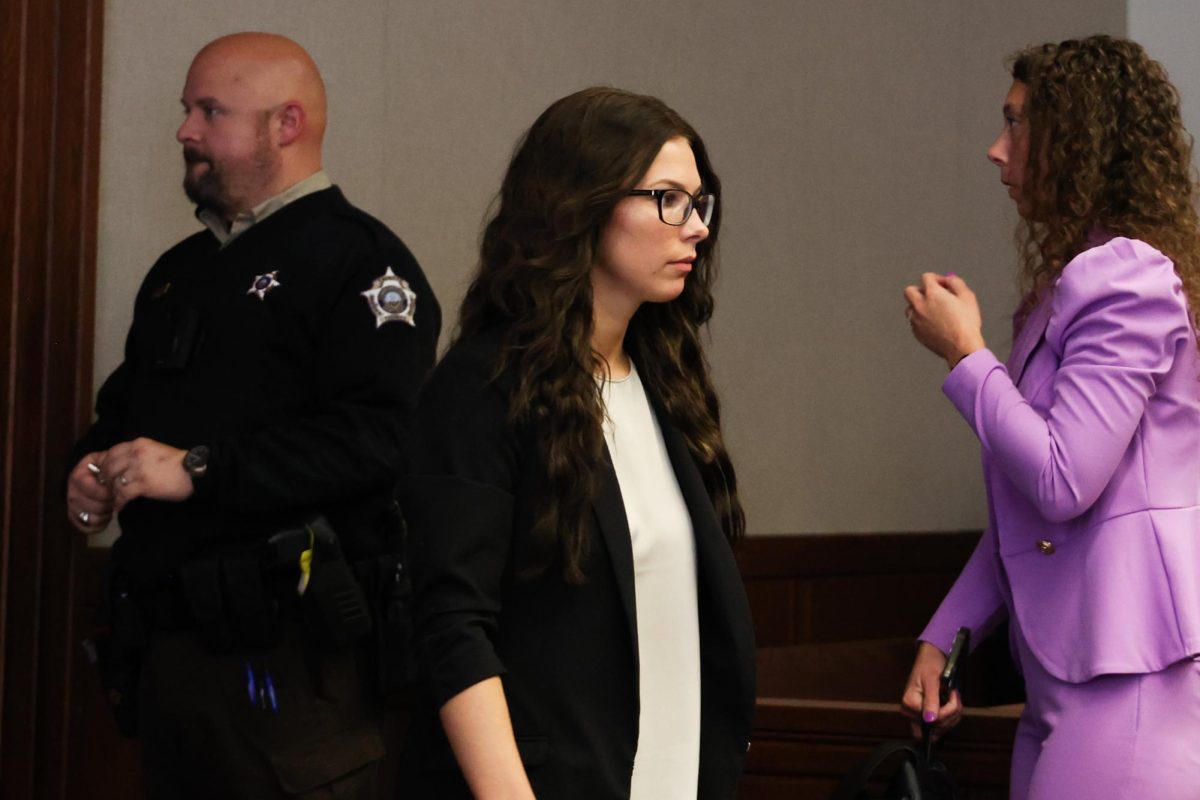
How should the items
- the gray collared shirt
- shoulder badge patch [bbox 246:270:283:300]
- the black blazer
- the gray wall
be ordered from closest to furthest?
the black blazer < shoulder badge patch [bbox 246:270:283:300] < the gray collared shirt < the gray wall

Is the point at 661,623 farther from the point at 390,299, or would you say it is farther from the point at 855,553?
the point at 855,553

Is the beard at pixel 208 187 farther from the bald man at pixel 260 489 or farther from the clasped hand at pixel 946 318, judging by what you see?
the clasped hand at pixel 946 318

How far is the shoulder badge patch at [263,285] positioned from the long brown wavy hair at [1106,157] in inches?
52.2

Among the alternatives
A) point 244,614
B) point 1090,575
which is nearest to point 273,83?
point 244,614

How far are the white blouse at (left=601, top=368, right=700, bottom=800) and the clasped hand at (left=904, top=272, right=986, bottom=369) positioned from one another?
20.2 inches

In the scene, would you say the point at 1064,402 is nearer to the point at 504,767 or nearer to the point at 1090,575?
the point at 1090,575

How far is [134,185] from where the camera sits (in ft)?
11.9

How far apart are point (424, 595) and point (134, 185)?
224 centimetres

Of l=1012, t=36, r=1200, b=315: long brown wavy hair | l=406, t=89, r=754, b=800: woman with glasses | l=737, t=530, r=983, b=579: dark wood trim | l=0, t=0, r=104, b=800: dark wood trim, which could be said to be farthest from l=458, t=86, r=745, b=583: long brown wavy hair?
l=737, t=530, r=983, b=579: dark wood trim

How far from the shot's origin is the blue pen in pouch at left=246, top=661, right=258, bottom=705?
8.75 feet

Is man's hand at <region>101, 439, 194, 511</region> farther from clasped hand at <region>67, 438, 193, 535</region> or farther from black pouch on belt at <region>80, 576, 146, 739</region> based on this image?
black pouch on belt at <region>80, 576, 146, 739</region>

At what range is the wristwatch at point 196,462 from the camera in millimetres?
2666

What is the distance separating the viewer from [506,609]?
1760 millimetres

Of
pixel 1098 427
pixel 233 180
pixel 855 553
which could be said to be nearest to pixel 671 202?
pixel 1098 427
